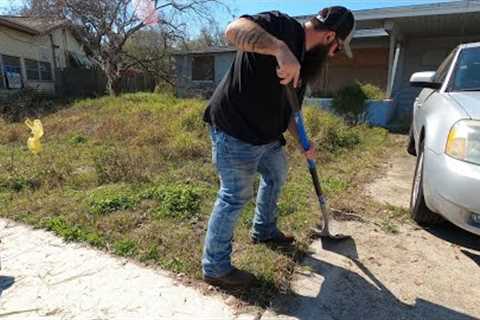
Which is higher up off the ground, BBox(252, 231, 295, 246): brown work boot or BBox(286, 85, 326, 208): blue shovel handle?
BBox(286, 85, 326, 208): blue shovel handle

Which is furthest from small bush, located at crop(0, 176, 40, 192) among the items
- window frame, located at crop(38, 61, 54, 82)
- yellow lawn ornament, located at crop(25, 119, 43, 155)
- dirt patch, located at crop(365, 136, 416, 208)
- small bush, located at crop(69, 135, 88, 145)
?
window frame, located at crop(38, 61, 54, 82)

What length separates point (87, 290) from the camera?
211cm

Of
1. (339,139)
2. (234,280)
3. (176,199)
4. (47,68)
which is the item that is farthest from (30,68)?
(234,280)

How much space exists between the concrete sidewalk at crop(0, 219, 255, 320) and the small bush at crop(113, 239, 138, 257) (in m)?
0.07

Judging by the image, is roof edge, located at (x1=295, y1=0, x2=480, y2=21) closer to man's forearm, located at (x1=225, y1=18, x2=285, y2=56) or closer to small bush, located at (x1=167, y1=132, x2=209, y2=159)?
small bush, located at (x1=167, y1=132, x2=209, y2=159)

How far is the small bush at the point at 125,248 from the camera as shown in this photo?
8.22ft

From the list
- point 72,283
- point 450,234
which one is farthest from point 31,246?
point 450,234

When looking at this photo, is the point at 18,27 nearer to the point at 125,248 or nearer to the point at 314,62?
the point at 125,248

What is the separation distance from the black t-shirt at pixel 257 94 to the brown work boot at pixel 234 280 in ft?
2.51

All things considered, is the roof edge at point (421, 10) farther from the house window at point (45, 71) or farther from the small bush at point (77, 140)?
the house window at point (45, 71)

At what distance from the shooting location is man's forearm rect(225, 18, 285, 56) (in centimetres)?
155

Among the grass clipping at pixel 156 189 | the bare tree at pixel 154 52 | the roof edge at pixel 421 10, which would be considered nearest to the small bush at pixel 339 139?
the grass clipping at pixel 156 189

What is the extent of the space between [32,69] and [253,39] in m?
18.6

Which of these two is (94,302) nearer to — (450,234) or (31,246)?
(31,246)
